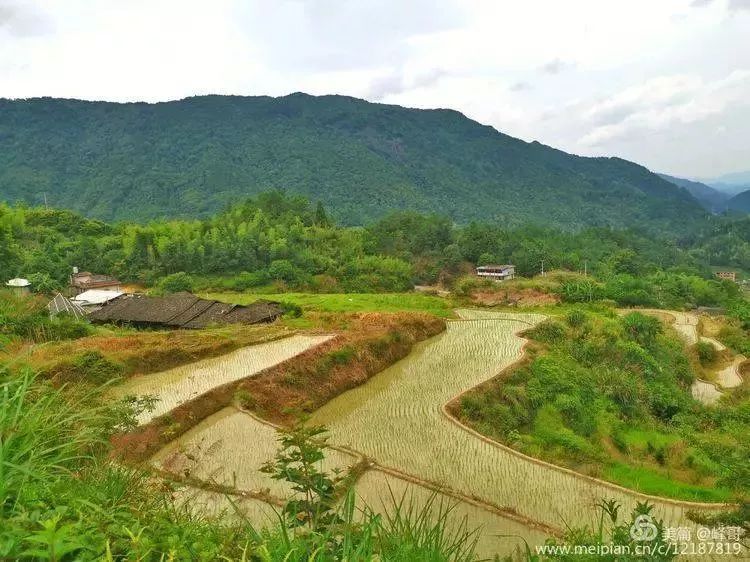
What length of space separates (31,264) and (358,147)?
354ft

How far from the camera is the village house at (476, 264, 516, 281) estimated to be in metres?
47.8

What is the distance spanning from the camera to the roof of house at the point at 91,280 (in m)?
37.2

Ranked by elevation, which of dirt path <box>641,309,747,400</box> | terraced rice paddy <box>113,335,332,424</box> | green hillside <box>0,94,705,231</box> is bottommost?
dirt path <box>641,309,747,400</box>

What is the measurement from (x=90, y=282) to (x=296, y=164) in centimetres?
8438

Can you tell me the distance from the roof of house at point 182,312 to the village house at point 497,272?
2770 centimetres

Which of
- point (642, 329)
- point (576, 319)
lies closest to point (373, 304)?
point (576, 319)

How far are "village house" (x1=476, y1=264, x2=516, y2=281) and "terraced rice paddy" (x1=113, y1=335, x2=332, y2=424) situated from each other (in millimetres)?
34061

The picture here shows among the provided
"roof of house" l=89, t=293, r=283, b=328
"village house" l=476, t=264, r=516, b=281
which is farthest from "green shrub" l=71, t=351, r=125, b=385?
"village house" l=476, t=264, r=516, b=281

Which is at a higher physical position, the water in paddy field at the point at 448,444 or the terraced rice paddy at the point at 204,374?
the terraced rice paddy at the point at 204,374

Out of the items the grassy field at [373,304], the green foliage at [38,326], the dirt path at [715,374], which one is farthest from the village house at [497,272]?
the green foliage at [38,326]

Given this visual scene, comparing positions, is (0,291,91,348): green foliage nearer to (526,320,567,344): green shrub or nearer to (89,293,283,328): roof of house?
(89,293,283,328): roof of house

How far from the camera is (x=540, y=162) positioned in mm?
157500

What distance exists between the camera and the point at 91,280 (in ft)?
125

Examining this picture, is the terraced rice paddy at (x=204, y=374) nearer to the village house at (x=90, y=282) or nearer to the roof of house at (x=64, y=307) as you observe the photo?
the roof of house at (x=64, y=307)
